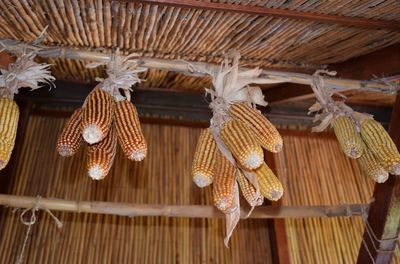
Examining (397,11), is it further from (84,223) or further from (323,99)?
(84,223)

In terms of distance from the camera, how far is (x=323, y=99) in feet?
9.13

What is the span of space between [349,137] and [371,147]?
17 centimetres

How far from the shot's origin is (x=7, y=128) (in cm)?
198

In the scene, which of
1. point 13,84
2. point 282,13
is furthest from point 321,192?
point 13,84

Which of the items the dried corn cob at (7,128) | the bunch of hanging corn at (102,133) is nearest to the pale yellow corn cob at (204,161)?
the bunch of hanging corn at (102,133)

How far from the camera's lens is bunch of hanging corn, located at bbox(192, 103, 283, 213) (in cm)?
193

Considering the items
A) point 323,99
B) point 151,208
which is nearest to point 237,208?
point 151,208

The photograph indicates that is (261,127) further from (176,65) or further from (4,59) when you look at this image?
(4,59)

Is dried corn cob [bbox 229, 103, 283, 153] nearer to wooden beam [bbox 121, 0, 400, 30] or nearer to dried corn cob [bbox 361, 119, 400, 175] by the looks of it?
wooden beam [bbox 121, 0, 400, 30]

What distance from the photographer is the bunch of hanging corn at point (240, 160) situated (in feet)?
6.34

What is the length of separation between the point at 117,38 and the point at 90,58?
39 centimetres

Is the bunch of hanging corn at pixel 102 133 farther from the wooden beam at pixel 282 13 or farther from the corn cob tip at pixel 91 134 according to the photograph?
the wooden beam at pixel 282 13

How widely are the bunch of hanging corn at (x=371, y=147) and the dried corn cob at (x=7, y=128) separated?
215 centimetres

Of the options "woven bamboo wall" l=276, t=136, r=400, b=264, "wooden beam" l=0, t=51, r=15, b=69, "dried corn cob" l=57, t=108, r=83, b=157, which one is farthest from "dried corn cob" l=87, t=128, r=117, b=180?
"woven bamboo wall" l=276, t=136, r=400, b=264
